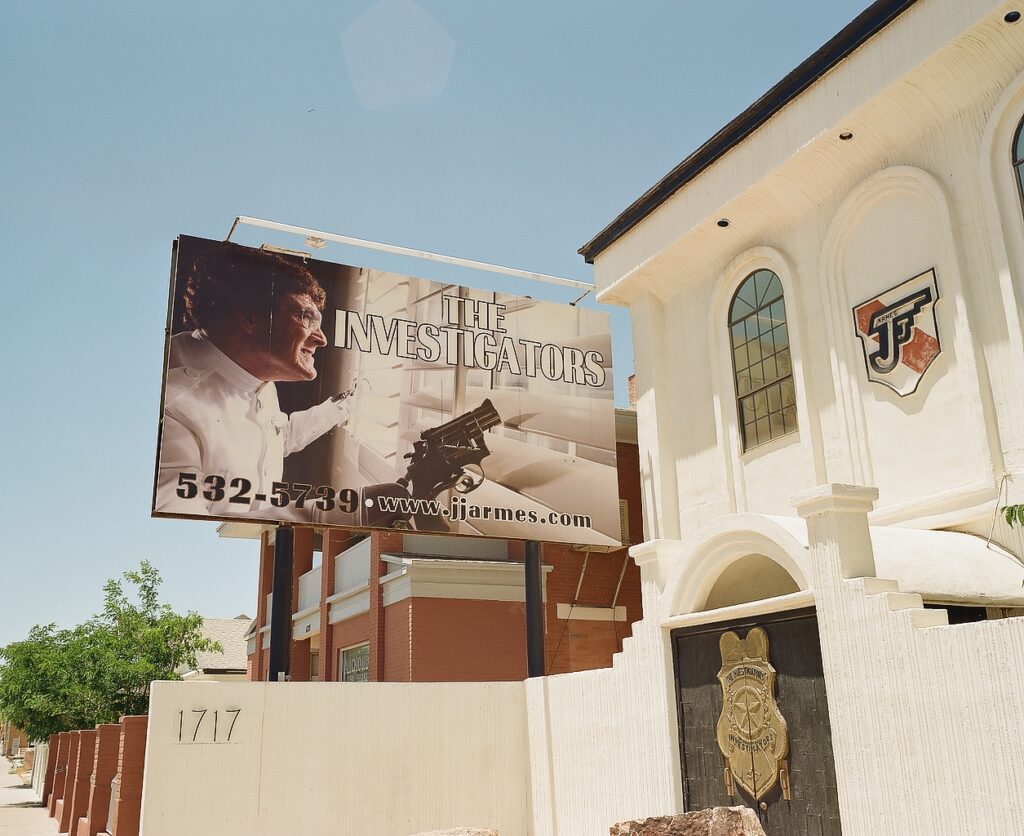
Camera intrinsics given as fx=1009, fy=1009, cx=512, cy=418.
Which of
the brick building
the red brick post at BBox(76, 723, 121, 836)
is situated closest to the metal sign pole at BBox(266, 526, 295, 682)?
the brick building

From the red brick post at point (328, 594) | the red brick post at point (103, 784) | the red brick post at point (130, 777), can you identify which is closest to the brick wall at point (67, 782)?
the red brick post at point (103, 784)

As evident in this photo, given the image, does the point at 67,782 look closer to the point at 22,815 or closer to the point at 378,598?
the point at 22,815

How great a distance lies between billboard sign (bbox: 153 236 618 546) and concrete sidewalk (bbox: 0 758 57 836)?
40.6 ft

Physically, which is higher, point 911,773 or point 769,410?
point 769,410

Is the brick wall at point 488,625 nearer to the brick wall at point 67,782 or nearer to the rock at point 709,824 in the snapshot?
the brick wall at point 67,782

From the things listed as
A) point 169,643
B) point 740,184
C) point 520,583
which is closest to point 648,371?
point 740,184

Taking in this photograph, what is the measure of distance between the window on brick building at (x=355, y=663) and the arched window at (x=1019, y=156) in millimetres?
13382

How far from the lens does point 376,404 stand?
49.0 ft

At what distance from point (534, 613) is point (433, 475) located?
8.48 ft

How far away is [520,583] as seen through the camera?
18.3 meters

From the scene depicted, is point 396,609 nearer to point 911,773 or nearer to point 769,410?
point 769,410

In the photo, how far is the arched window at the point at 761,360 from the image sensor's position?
44.9 ft

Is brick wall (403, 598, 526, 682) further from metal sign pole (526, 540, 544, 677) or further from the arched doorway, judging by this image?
Answer: the arched doorway

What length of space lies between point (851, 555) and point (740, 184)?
6.55m
